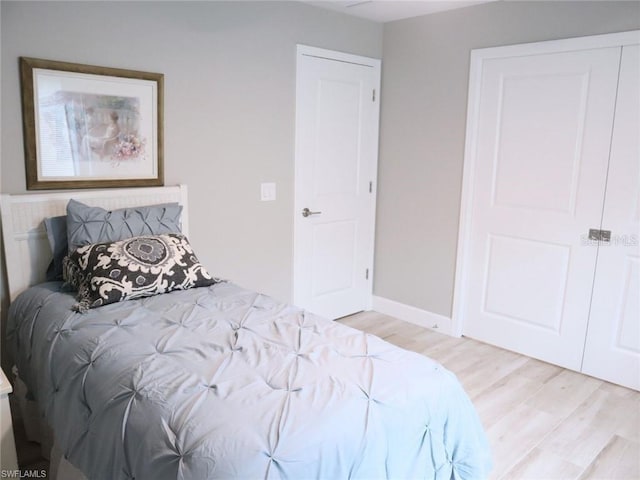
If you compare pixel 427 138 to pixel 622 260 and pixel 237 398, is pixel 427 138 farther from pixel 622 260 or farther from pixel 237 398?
pixel 237 398

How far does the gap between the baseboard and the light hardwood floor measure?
0.15m

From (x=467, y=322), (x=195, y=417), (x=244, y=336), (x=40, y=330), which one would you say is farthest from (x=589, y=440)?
(x=40, y=330)

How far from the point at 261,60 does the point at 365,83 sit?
1.01m

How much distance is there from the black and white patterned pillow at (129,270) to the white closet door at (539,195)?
A: 2167mm

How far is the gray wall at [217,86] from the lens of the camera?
7.88 ft

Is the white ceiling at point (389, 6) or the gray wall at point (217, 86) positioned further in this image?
the white ceiling at point (389, 6)

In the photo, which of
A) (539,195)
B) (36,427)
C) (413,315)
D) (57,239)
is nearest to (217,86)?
(57,239)

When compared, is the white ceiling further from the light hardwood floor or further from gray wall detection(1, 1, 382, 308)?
the light hardwood floor

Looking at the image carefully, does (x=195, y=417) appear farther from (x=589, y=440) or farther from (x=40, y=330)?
(x=589, y=440)

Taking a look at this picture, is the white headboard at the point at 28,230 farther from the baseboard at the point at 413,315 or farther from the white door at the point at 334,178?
the baseboard at the point at 413,315

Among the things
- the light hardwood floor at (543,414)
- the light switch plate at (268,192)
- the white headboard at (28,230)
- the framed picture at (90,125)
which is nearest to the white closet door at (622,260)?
the light hardwood floor at (543,414)

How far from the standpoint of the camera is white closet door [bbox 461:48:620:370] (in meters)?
3.04

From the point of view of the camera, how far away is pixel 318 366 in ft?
5.54

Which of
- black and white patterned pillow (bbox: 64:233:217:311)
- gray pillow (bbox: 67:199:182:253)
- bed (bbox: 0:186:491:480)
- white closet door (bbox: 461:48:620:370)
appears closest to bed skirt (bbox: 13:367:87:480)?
bed (bbox: 0:186:491:480)
